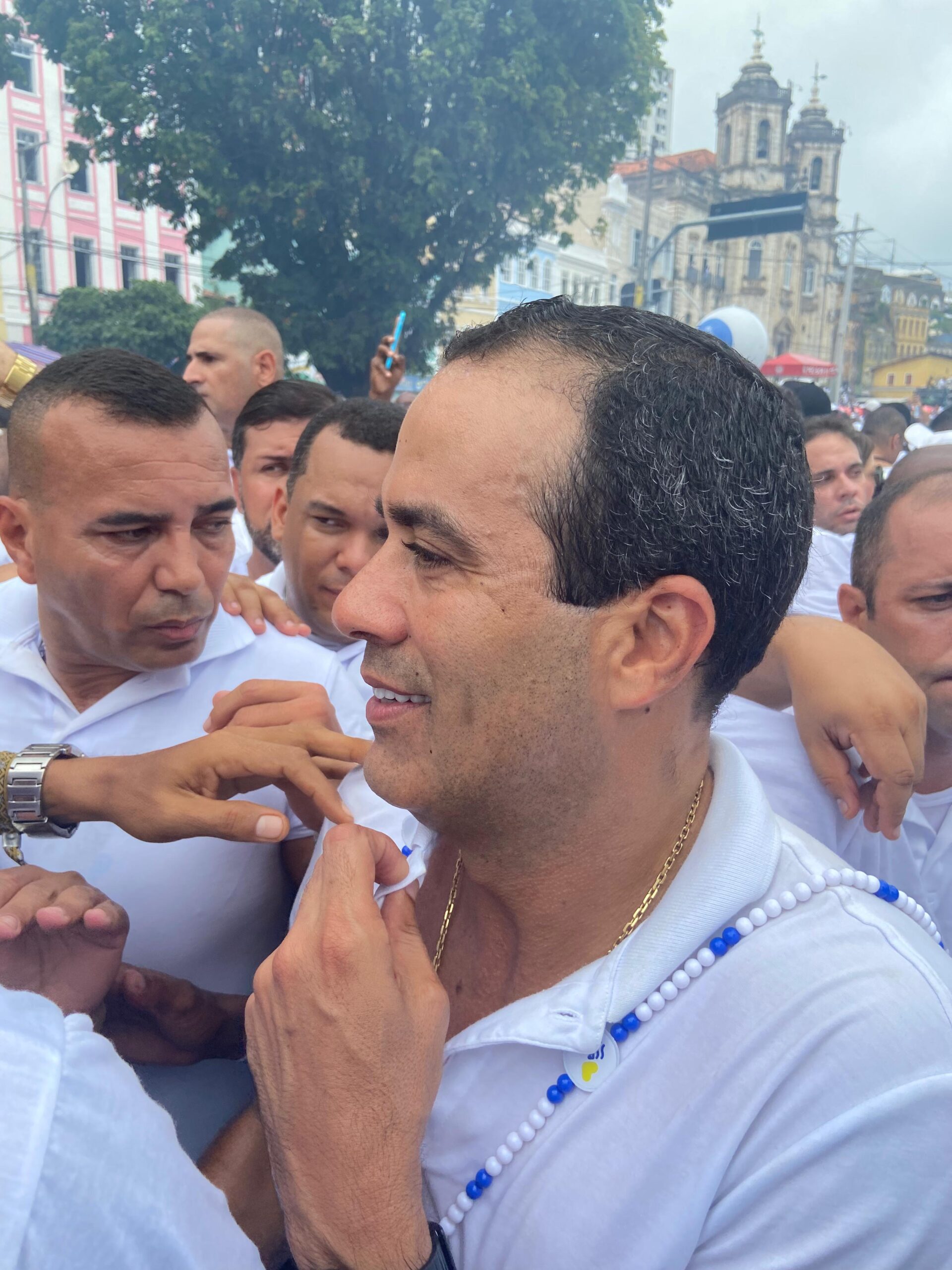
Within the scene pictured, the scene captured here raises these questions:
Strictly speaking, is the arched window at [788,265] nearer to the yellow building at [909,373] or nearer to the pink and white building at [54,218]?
the yellow building at [909,373]

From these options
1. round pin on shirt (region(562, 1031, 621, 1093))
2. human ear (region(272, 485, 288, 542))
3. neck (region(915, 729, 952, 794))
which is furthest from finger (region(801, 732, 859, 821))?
human ear (region(272, 485, 288, 542))

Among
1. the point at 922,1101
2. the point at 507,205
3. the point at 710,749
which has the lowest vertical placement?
the point at 922,1101

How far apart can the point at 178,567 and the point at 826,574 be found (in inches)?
123

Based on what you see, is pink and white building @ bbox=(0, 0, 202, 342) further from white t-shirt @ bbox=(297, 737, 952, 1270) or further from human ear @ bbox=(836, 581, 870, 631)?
white t-shirt @ bbox=(297, 737, 952, 1270)

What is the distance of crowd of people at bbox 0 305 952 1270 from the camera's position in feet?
3.77

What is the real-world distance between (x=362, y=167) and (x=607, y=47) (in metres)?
5.22

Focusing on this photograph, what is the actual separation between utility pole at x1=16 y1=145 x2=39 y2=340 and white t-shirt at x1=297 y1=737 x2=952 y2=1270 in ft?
102

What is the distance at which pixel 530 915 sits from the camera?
157 centimetres

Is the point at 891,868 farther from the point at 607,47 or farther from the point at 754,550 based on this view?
the point at 607,47

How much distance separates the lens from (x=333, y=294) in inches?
717

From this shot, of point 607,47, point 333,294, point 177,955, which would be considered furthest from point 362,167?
point 177,955

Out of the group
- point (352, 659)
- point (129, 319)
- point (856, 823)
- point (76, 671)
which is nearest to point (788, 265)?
point (129, 319)

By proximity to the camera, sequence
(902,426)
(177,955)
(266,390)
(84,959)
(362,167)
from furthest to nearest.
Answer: (362,167), (902,426), (266,390), (177,955), (84,959)

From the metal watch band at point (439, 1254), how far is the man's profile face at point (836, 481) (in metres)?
4.79
